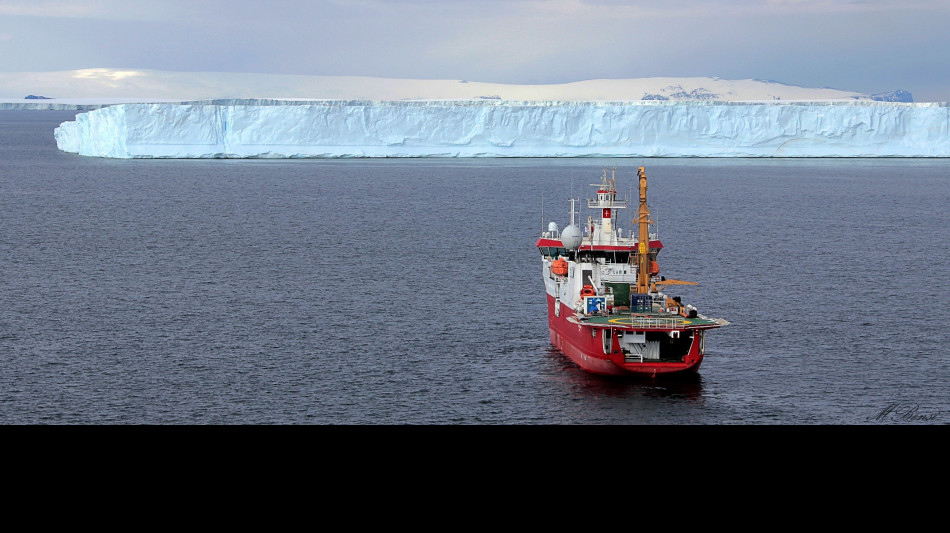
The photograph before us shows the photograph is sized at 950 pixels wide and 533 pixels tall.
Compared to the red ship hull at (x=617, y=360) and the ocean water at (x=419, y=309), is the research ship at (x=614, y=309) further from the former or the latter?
the ocean water at (x=419, y=309)

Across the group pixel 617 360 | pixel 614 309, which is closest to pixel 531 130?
pixel 614 309

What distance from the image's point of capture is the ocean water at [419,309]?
2372 cm

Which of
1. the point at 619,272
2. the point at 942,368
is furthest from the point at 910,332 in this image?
the point at 619,272

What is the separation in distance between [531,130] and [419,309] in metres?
63.2

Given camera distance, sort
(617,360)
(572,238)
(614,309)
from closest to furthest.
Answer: (617,360)
(614,309)
(572,238)

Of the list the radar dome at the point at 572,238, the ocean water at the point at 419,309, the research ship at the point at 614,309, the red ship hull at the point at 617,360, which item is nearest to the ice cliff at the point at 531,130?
the ocean water at the point at 419,309

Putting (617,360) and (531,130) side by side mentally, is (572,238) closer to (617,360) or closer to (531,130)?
(617,360)

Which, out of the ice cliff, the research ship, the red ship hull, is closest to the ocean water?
the red ship hull

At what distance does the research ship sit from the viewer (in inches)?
1046

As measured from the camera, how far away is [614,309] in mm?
28531

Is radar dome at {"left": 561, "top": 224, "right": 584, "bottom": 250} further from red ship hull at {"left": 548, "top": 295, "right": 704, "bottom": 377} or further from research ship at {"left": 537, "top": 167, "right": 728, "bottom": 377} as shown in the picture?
red ship hull at {"left": 548, "top": 295, "right": 704, "bottom": 377}

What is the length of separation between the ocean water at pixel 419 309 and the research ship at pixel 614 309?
0.64 metres
